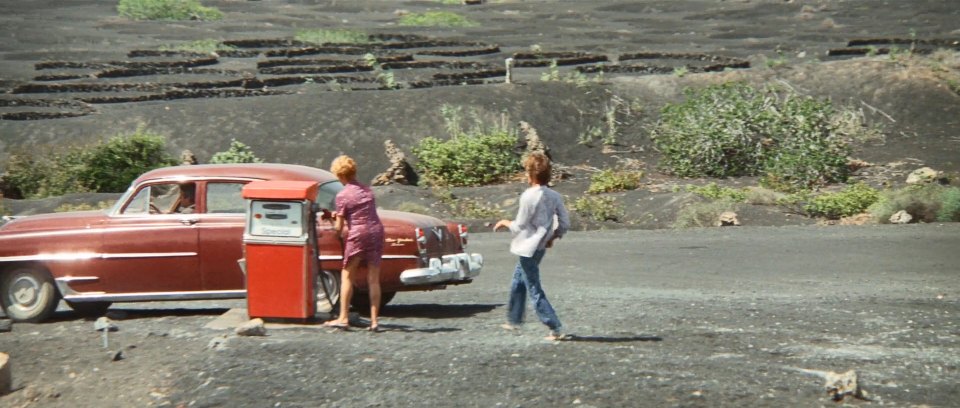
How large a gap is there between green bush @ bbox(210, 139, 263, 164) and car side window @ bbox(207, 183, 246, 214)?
15.0m

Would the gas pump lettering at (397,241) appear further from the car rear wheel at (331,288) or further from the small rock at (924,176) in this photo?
the small rock at (924,176)

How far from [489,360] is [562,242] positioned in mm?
10560

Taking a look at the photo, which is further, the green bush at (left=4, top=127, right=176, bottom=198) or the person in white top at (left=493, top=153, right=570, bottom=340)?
the green bush at (left=4, top=127, right=176, bottom=198)

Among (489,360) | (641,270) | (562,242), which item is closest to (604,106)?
(562,242)

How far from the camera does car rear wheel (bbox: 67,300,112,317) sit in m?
13.4

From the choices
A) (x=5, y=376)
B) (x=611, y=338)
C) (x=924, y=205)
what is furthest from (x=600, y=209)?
(x=5, y=376)

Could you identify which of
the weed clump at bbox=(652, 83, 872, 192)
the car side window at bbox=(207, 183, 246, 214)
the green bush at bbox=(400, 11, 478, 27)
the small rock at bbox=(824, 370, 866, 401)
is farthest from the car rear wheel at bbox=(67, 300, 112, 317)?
the green bush at bbox=(400, 11, 478, 27)

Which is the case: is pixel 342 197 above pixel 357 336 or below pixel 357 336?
above

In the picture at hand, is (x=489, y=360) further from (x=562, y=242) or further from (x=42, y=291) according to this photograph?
(x=562, y=242)

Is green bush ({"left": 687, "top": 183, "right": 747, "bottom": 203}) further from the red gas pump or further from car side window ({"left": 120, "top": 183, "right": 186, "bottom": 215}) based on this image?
the red gas pump

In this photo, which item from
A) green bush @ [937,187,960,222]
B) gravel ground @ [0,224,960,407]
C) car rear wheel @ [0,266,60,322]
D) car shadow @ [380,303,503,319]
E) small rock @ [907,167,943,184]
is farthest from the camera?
small rock @ [907,167,943,184]

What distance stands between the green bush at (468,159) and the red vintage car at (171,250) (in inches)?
564

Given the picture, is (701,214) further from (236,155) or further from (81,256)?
(81,256)

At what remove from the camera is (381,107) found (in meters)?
32.0
